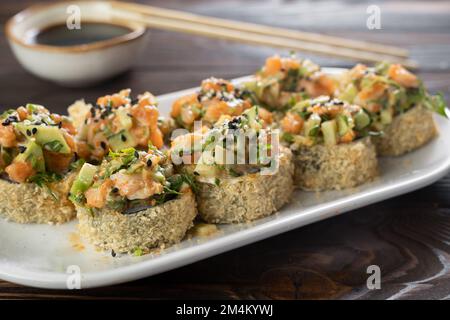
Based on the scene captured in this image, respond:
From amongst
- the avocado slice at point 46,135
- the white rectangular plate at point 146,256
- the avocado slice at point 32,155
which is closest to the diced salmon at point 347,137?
the white rectangular plate at point 146,256

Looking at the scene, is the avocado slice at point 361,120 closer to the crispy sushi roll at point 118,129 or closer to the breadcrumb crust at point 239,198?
the breadcrumb crust at point 239,198

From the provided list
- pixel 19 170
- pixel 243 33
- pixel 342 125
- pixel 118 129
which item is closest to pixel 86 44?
pixel 243 33

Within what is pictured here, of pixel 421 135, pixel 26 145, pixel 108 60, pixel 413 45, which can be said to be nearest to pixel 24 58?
pixel 108 60

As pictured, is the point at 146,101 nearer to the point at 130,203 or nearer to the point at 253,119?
the point at 253,119

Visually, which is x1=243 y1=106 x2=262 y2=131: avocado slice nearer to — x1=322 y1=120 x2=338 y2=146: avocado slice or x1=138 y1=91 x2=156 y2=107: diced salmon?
x1=322 y1=120 x2=338 y2=146: avocado slice

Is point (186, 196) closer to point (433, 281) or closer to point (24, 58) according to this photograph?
point (433, 281)

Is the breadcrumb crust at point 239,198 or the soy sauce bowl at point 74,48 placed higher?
the soy sauce bowl at point 74,48
